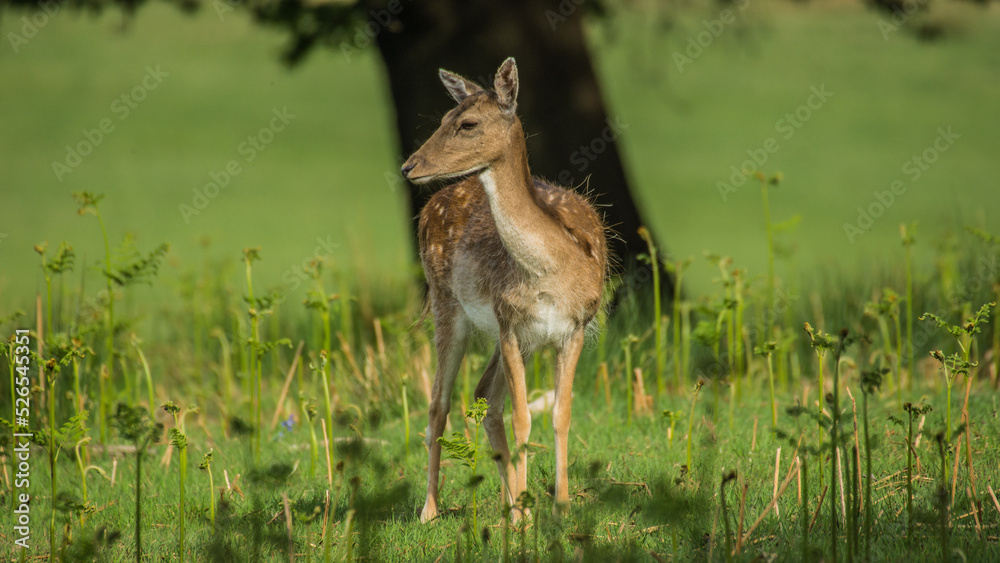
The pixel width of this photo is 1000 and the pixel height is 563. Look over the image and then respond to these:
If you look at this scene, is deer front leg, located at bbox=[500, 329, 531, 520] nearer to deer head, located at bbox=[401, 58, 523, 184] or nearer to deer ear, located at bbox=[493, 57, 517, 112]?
deer head, located at bbox=[401, 58, 523, 184]

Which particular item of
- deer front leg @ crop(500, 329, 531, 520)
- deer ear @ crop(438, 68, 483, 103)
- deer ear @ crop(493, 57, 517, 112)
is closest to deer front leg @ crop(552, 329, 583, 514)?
deer front leg @ crop(500, 329, 531, 520)

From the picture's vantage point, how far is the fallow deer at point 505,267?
430 cm

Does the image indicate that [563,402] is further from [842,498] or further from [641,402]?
[641,402]

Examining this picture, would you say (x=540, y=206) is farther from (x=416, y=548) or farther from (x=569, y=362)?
(x=416, y=548)

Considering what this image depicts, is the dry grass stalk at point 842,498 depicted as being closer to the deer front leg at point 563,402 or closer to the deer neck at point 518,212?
the deer front leg at point 563,402

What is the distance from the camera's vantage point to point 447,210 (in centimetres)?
536

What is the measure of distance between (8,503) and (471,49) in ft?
15.1

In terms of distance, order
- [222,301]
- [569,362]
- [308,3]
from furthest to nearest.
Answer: [222,301], [308,3], [569,362]

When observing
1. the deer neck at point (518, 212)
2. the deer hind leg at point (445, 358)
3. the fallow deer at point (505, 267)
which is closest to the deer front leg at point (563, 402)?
the fallow deer at point (505, 267)

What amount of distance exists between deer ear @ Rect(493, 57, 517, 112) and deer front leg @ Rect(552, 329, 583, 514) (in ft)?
3.51

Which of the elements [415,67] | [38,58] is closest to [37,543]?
[415,67]

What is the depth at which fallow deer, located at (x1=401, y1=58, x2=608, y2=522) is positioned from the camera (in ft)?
14.1

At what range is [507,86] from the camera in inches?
172

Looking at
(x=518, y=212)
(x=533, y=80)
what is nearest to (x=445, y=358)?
(x=518, y=212)
